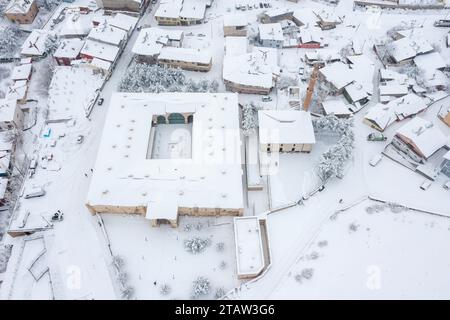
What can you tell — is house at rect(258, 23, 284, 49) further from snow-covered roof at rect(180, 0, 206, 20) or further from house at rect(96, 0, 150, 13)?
house at rect(96, 0, 150, 13)

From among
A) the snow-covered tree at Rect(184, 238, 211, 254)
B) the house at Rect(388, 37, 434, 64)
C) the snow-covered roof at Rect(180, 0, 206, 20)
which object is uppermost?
the snow-covered roof at Rect(180, 0, 206, 20)

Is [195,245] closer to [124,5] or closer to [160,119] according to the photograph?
[160,119]

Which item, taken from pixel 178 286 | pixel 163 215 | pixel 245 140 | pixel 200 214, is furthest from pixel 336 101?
pixel 178 286

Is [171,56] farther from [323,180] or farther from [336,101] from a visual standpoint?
[323,180]

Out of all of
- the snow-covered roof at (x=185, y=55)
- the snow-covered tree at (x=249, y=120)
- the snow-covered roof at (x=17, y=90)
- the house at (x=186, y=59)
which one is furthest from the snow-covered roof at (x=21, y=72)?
the snow-covered tree at (x=249, y=120)

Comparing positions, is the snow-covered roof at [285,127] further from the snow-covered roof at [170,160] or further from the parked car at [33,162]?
the parked car at [33,162]

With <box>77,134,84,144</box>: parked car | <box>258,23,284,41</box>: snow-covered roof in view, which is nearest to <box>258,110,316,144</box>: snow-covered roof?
<box>258,23,284,41</box>: snow-covered roof
